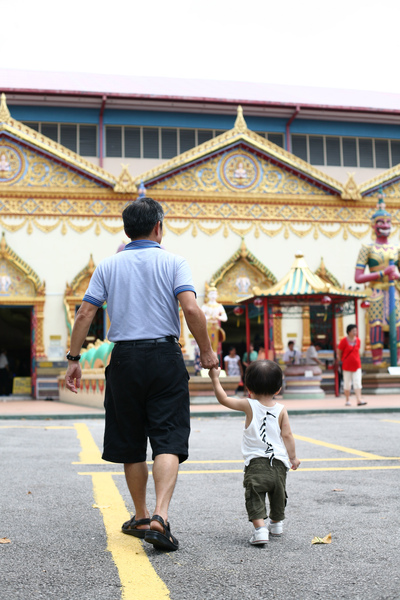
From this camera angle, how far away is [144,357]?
450 centimetres

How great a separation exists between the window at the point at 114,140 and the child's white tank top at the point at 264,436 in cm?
2548

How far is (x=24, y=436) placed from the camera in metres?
10.9

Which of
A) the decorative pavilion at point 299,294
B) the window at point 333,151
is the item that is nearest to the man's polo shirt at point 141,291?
the decorative pavilion at point 299,294

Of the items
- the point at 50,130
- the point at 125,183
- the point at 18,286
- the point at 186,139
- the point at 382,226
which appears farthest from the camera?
the point at 186,139

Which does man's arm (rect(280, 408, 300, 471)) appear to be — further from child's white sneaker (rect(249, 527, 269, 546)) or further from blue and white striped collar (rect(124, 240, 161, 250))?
blue and white striped collar (rect(124, 240, 161, 250))

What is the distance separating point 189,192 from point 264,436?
22.3 metres

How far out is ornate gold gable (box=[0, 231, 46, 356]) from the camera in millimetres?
25078

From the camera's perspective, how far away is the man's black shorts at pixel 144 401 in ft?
14.6

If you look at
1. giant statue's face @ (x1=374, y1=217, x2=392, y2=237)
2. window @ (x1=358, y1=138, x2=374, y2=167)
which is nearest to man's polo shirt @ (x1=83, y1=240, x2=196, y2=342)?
giant statue's face @ (x1=374, y1=217, x2=392, y2=237)

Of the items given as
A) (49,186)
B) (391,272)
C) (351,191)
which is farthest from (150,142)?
(391,272)

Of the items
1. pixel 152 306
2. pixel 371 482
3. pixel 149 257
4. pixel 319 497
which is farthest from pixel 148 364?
pixel 371 482

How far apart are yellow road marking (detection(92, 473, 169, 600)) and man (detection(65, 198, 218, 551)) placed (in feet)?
0.54

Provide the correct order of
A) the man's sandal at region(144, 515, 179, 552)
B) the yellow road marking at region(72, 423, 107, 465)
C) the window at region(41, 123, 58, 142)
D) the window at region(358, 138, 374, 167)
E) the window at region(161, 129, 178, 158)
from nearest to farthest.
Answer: the man's sandal at region(144, 515, 179, 552) → the yellow road marking at region(72, 423, 107, 465) → the window at region(41, 123, 58, 142) → the window at region(161, 129, 178, 158) → the window at region(358, 138, 374, 167)

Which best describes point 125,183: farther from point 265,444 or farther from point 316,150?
point 265,444
